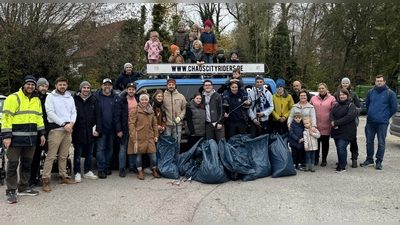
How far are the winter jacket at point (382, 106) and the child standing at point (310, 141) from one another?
122cm

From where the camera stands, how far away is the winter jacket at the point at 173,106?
656cm

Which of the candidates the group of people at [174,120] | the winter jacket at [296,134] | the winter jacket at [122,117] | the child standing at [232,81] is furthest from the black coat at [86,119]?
the winter jacket at [296,134]

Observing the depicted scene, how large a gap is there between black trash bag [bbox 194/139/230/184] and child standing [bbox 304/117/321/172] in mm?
1710

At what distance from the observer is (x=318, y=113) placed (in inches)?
277

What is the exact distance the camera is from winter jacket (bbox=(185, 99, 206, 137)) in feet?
21.5

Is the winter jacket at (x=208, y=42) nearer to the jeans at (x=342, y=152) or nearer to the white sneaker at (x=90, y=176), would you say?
the jeans at (x=342, y=152)

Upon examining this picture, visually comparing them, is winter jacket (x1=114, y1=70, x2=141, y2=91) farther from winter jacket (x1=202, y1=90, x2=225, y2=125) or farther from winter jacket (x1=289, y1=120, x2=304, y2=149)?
winter jacket (x1=289, y1=120, x2=304, y2=149)

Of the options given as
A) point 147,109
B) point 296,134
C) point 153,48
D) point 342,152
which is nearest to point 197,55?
point 153,48

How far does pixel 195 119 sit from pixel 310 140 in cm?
217

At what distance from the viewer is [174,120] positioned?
6.57m

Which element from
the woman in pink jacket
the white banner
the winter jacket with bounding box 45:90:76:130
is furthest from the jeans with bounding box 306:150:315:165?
the winter jacket with bounding box 45:90:76:130

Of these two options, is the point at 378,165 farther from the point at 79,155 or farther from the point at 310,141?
the point at 79,155

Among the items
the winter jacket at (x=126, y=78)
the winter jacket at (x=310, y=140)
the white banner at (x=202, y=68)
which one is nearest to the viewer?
the winter jacket at (x=310, y=140)

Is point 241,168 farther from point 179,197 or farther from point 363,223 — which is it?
point 363,223
